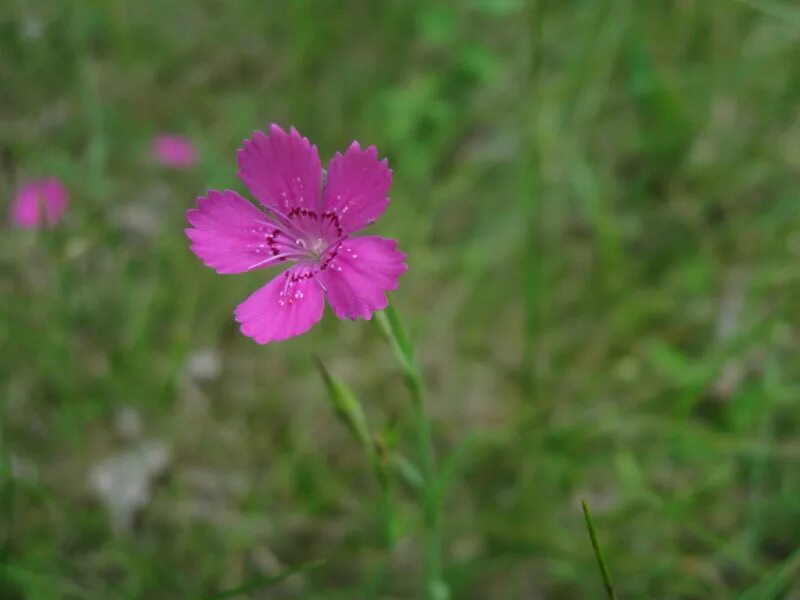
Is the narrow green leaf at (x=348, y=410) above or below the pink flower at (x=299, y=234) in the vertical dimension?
below

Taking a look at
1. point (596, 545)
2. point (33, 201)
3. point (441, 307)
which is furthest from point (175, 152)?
point (596, 545)

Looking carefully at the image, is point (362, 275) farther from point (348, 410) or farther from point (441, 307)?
point (441, 307)

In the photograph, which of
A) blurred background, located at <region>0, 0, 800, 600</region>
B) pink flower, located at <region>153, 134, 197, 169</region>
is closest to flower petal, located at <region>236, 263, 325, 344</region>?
blurred background, located at <region>0, 0, 800, 600</region>

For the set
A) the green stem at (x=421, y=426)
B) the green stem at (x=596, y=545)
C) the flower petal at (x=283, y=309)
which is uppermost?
the flower petal at (x=283, y=309)

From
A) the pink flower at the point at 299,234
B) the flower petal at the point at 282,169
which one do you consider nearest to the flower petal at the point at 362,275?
the pink flower at the point at 299,234

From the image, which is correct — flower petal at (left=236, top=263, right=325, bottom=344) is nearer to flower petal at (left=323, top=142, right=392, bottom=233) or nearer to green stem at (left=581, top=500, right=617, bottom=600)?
flower petal at (left=323, top=142, right=392, bottom=233)

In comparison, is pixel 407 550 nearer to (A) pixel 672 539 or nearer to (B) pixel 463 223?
(A) pixel 672 539

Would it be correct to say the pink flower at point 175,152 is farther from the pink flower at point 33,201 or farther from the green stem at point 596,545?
the green stem at point 596,545
